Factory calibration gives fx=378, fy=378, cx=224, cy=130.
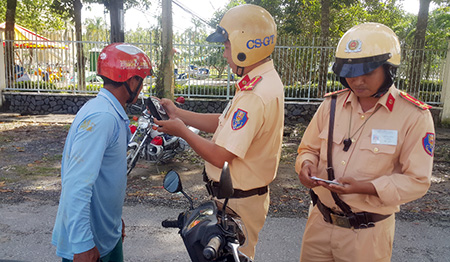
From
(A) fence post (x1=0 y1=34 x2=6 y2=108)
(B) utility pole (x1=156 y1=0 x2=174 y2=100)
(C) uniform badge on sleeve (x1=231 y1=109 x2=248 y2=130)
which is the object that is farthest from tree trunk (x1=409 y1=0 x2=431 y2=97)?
(A) fence post (x1=0 y1=34 x2=6 y2=108)

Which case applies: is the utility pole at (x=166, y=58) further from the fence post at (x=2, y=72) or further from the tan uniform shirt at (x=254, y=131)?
the fence post at (x=2, y=72)

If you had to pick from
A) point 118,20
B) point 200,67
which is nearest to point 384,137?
point 118,20

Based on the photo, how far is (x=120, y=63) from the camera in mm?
2027

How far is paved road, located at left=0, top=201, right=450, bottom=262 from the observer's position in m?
3.54

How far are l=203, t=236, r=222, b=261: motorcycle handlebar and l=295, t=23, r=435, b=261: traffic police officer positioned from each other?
0.77 metres

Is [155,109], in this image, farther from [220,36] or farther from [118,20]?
[118,20]

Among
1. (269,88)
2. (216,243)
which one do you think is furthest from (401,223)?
(216,243)

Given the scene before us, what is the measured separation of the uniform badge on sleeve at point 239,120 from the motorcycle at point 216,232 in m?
0.54

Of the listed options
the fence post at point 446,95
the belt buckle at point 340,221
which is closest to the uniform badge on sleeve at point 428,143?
the belt buckle at point 340,221

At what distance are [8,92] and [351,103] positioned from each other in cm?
1266

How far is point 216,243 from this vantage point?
4.39 ft

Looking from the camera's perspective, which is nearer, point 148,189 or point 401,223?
point 401,223

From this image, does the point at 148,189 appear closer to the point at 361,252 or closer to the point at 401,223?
the point at 401,223

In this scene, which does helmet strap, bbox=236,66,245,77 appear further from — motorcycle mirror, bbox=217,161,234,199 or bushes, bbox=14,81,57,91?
bushes, bbox=14,81,57,91
